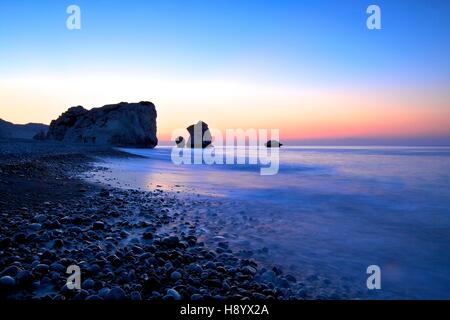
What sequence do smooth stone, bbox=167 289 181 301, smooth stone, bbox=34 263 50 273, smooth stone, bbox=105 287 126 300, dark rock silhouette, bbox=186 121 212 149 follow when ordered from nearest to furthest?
smooth stone, bbox=105 287 126 300 < smooth stone, bbox=167 289 181 301 < smooth stone, bbox=34 263 50 273 < dark rock silhouette, bbox=186 121 212 149

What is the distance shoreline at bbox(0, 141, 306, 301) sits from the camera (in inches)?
126

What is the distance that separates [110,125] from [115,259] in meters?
67.5

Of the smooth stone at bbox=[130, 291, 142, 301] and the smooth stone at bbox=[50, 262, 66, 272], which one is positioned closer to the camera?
the smooth stone at bbox=[130, 291, 142, 301]

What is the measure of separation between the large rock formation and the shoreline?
63.1 metres

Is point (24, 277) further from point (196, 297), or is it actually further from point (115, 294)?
point (196, 297)

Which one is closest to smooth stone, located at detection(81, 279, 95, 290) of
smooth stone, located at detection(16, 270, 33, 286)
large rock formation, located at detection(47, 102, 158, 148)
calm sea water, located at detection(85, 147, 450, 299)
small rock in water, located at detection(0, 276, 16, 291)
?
smooth stone, located at detection(16, 270, 33, 286)

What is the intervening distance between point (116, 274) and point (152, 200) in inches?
208

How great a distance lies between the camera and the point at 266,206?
9422 mm

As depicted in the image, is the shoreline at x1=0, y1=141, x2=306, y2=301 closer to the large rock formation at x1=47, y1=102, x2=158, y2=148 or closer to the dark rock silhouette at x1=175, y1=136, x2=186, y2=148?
the large rock formation at x1=47, y1=102, x2=158, y2=148

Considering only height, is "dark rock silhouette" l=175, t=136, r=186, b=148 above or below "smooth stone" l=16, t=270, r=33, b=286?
above

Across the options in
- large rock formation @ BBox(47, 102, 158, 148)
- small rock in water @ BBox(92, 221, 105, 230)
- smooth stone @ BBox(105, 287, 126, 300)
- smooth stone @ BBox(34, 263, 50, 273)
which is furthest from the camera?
large rock formation @ BBox(47, 102, 158, 148)

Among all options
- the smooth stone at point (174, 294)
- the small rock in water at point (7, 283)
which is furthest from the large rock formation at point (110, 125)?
the smooth stone at point (174, 294)

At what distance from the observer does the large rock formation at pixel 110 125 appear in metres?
65.8
